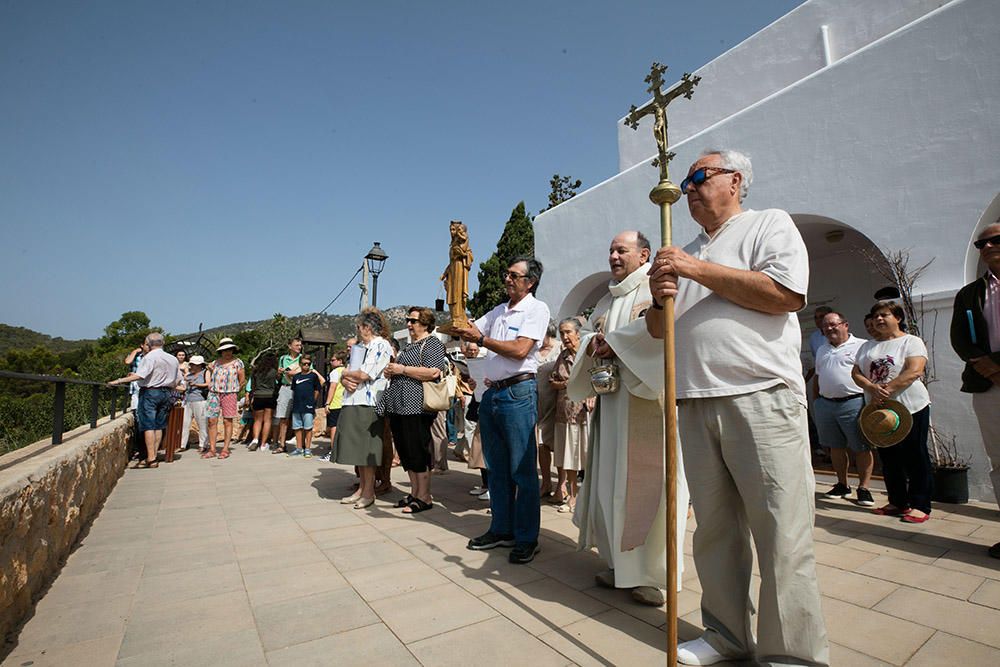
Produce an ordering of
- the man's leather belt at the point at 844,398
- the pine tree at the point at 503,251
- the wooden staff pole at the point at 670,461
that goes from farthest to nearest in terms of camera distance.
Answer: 1. the pine tree at the point at 503,251
2. the man's leather belt at the point at 844,398
3. the wooden staff pole at the point at 670,461

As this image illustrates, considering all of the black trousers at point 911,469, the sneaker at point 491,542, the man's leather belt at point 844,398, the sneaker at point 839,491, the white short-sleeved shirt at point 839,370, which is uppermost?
the white short-sleeved shirt at point 839,370

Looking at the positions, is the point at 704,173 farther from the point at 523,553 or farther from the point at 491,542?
the point at 491,542

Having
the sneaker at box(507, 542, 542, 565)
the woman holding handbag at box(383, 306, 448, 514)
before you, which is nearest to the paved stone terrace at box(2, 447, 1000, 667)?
the sneaker at box(507, 542, 542, 565)

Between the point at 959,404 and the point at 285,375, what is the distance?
9.04m

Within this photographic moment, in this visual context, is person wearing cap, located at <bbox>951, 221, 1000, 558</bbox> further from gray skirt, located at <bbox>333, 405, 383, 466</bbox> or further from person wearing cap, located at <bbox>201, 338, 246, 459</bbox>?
person wearing cap, located at <bbox>201, 338, 246, 459</bbox>

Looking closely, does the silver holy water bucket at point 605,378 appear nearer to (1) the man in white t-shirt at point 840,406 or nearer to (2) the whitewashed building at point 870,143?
(1) the man in white t-shirt at point 840,406

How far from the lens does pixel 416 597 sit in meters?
2.65

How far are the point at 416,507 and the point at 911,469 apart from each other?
4.19 m

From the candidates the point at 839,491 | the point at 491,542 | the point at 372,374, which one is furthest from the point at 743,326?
the point at 839,491

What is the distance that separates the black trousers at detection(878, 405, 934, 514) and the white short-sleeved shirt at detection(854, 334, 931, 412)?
11 cm

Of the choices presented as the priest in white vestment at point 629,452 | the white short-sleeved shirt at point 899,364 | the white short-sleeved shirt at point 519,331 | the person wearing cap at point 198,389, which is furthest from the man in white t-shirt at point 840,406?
the person wearing cap at point 198,389

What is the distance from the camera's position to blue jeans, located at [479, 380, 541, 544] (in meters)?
3.30

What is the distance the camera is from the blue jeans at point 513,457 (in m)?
3.30

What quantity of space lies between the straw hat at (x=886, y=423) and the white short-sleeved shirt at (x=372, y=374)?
4144mm
